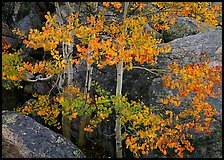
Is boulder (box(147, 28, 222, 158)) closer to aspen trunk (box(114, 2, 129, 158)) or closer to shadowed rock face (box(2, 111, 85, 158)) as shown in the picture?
aspen trunk (box(114, 2, 129, 158))

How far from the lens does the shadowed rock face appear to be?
9.75 meters

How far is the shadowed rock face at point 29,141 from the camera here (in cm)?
975

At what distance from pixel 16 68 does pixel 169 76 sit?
5.18 meters

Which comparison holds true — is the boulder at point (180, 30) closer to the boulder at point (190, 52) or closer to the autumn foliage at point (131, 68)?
the boulder at point (190, 52)

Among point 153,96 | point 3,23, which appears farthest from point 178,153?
point 3,23

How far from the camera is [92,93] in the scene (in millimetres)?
12758

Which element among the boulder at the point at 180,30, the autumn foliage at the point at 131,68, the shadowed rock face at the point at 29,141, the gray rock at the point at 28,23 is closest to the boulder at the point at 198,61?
the autumn foliage at the point at 131,68

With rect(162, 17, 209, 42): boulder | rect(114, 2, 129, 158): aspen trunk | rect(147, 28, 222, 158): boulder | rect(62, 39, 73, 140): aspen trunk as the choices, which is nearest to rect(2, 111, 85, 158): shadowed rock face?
rect(114, 2, 129, 158): aspen trunk

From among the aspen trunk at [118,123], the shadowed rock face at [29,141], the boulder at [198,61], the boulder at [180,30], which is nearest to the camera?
the shadowed rock face at [29,141]

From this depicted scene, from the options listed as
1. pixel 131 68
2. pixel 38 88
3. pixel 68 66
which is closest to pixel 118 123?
pixel 131 68

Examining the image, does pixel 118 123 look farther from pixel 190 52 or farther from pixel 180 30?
pixel 180 30

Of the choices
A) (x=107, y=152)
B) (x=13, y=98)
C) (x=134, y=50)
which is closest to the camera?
(x=134, y=50)

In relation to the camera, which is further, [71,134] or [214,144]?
[71,134]

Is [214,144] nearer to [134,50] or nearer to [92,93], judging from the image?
[134,50]
